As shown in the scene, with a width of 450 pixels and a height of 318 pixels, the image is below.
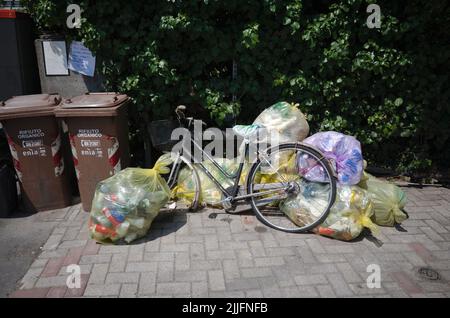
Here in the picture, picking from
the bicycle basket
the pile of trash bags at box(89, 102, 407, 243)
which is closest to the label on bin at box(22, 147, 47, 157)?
the pile of trash bags at box(89, 102, 407, 243)

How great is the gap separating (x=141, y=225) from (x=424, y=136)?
3.91 m

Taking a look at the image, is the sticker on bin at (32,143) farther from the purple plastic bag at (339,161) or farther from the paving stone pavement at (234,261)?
the purple plastic bag at (339,161)

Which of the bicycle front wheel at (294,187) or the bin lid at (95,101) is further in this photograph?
the bin lid at (95,101)

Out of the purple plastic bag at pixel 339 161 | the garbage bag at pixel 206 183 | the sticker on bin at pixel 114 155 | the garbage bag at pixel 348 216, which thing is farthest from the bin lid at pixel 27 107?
the garbage bag at pixel 348 216

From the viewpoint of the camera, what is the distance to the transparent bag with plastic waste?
4.05m

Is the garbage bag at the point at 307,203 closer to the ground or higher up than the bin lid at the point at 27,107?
closer to the ground

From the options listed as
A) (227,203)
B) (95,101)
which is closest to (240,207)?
(227,203)

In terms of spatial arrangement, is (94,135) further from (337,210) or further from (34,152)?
(337,210)

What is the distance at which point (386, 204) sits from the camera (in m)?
4.34

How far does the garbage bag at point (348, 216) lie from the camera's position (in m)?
4.04

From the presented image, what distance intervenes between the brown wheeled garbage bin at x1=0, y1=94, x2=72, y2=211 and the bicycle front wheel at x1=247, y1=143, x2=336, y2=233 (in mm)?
2194

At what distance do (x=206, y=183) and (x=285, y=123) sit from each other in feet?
3.76

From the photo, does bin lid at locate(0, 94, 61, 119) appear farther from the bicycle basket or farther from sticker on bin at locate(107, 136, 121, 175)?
the bicycle basket

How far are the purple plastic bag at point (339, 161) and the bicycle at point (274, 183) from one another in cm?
2
